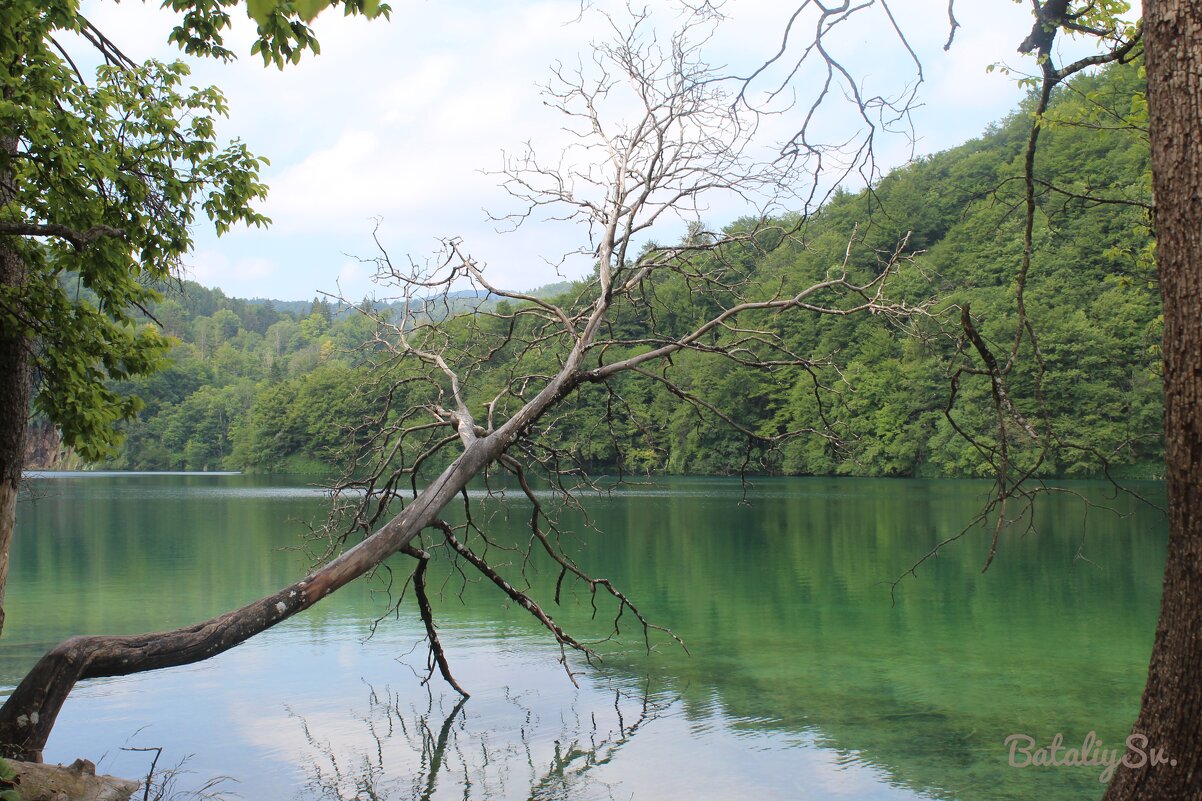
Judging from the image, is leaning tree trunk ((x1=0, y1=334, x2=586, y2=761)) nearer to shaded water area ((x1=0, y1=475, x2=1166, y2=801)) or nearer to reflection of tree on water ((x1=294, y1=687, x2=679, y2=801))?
shaded water area ((x1=0, y1=475, x2=1166, y2=801))

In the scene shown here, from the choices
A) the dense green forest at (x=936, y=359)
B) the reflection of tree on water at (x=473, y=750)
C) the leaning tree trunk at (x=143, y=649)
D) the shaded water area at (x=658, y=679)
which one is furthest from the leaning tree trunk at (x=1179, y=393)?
the dense green forest at (x=936, y=359)

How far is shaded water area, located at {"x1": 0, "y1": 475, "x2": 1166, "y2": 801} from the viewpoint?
24.3ft

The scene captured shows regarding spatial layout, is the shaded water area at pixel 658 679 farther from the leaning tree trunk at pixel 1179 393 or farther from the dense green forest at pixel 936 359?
the dense green forest at pixel 936 359

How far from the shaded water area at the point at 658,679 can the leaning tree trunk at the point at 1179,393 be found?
398cm

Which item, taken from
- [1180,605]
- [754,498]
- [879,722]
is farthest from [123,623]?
[754,498]

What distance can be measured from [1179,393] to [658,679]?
302 inches

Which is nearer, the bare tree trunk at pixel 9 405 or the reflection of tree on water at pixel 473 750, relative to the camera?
the bare tree trunk at pixel 9 405

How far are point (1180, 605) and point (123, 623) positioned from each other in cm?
1315

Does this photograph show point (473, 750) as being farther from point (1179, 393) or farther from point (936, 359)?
point (936, 359)

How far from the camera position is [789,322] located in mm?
56406

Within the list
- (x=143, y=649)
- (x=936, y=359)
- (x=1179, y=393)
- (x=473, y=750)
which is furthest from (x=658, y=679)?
(x=936, y=359)

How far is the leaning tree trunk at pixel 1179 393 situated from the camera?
2939mm

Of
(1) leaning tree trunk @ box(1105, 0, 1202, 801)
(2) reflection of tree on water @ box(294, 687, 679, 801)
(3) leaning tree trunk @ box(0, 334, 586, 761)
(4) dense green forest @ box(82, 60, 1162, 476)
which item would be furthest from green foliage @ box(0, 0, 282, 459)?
(4) dense green forest @ box(82, 60, 1162, 476)

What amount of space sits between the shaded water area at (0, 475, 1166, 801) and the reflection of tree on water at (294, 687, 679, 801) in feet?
0.10
